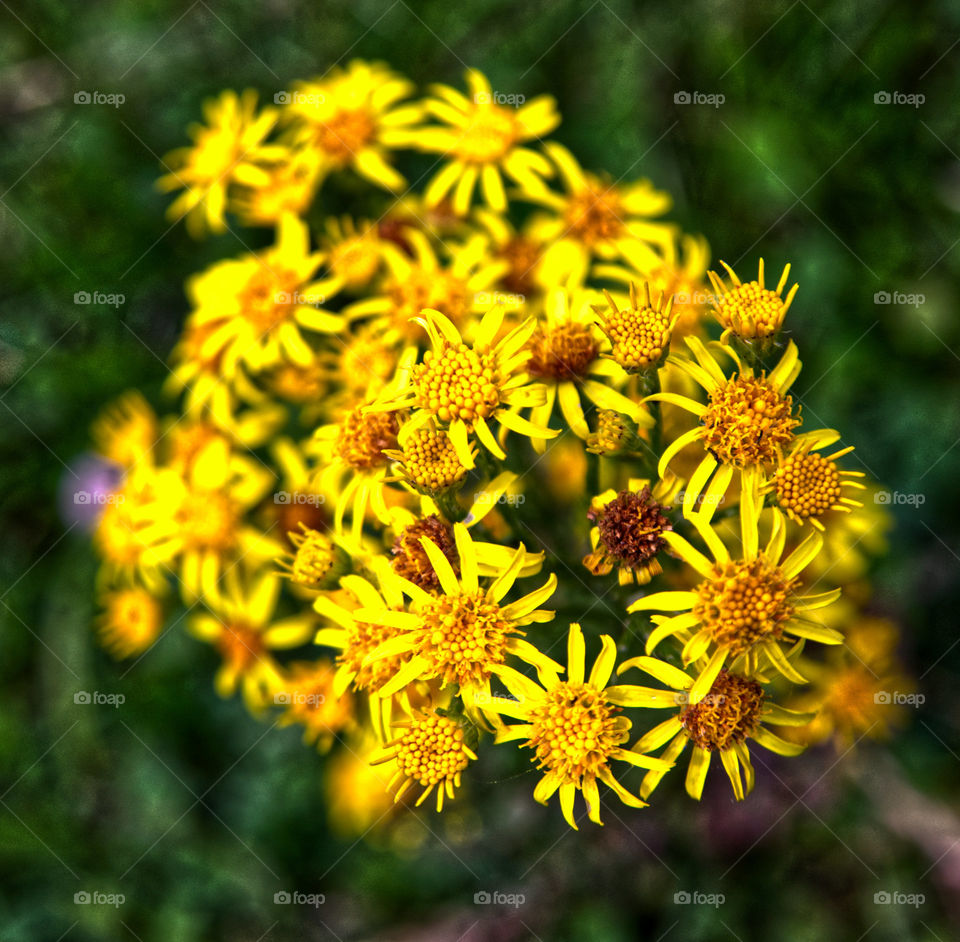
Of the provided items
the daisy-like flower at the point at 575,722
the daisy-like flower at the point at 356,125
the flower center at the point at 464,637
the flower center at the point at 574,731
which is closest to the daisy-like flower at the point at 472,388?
the flower center at the point at 464,637

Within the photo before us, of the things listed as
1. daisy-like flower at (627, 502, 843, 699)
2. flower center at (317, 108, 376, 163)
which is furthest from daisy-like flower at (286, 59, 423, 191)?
daisy-like flower at (627, 502, 843, 699)

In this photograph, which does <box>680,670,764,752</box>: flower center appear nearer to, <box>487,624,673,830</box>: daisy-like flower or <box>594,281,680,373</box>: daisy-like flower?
<box>487,624,673,830</box>: daisy-like flower

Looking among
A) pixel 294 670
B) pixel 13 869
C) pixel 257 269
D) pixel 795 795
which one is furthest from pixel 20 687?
pixel 795 795

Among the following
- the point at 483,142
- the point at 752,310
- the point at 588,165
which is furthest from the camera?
the point at 588,165

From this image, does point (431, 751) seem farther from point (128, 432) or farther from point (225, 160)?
point (128, 432)

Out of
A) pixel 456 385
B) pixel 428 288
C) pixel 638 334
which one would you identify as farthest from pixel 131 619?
pixel 638 334

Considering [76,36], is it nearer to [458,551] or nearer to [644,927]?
[458,551]
